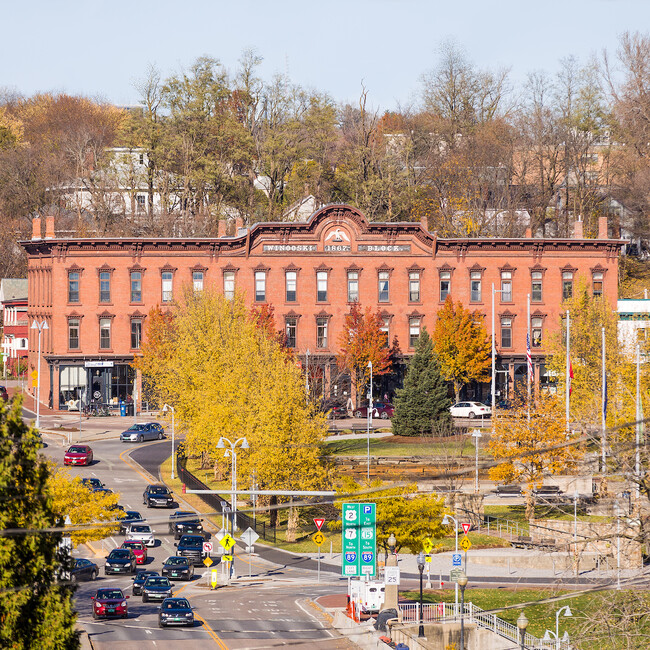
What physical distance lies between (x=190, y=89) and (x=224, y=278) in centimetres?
2997

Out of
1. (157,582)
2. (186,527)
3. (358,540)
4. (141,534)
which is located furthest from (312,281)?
(358,540)

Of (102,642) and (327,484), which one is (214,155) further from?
(102,642)

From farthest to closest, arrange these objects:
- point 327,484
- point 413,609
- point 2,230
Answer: point 2,230 < point 327,484 < point 413,609

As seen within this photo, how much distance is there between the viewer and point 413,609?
1609 inches

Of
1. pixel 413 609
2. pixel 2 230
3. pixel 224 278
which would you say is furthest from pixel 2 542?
pixel 2 230

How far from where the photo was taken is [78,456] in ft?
217

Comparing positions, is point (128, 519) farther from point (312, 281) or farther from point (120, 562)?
point (312, 281)

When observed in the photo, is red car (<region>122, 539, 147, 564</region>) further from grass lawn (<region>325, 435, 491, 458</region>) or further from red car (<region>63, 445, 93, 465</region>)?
grass lawn (<region>325, 435, 491, 458</region>)

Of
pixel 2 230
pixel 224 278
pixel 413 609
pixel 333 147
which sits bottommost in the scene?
pixel 413 609

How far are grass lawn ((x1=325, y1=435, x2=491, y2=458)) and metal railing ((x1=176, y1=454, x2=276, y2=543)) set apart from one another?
7.16 metres

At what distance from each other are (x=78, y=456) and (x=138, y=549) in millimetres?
16281

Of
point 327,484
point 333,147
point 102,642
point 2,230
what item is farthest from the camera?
point 333,147

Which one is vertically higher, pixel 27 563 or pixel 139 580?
pixel 27 563

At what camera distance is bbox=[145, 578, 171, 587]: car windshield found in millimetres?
43688
